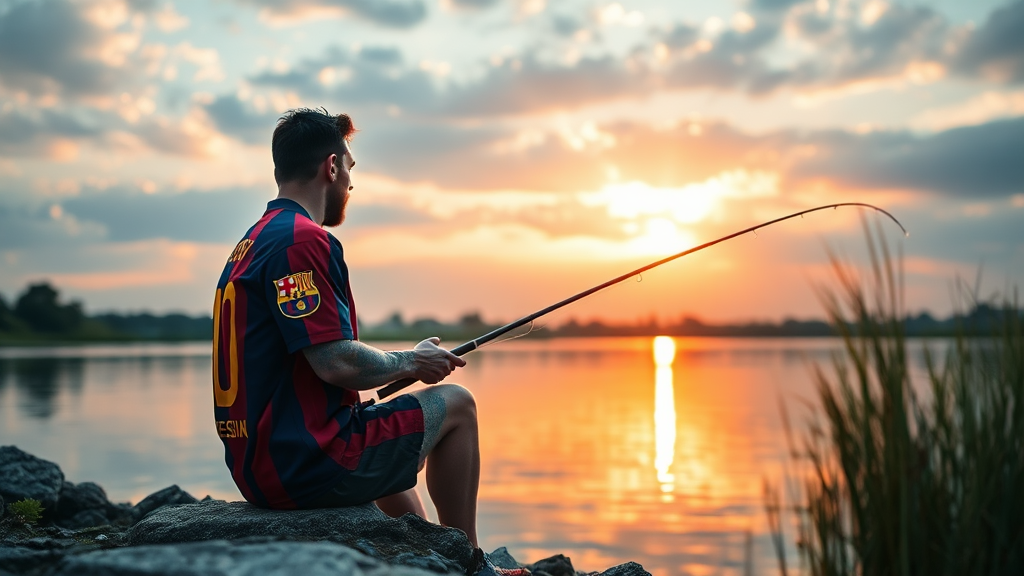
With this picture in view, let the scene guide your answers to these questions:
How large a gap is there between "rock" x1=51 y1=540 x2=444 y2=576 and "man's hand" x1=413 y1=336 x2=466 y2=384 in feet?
4.79

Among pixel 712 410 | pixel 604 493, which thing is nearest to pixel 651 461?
pixel 604 493

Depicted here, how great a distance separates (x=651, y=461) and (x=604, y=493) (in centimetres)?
215

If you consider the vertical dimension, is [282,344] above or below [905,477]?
above

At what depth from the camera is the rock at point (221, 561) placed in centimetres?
227

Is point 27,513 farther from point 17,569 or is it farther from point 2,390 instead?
point 2,390

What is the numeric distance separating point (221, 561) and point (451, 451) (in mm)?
1717

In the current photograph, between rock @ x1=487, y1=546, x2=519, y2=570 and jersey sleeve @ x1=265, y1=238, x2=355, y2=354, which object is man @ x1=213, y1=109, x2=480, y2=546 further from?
rock @ x1=487, y1=546, x2=519, y2=570

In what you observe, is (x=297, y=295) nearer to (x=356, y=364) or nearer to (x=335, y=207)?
(x=356, y=364)

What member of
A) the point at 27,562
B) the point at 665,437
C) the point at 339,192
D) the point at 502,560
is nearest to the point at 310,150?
the point at 339,192

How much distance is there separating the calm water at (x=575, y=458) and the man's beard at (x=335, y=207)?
1.99m

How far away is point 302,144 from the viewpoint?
3.95 meters

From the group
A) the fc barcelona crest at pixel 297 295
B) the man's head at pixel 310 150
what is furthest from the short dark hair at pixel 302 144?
the fc barcelona crest at pixel 297 295

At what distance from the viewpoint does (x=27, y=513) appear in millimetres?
4945

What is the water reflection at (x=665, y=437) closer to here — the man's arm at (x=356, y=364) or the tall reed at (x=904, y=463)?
the man's arm at (x=356, y=364)
